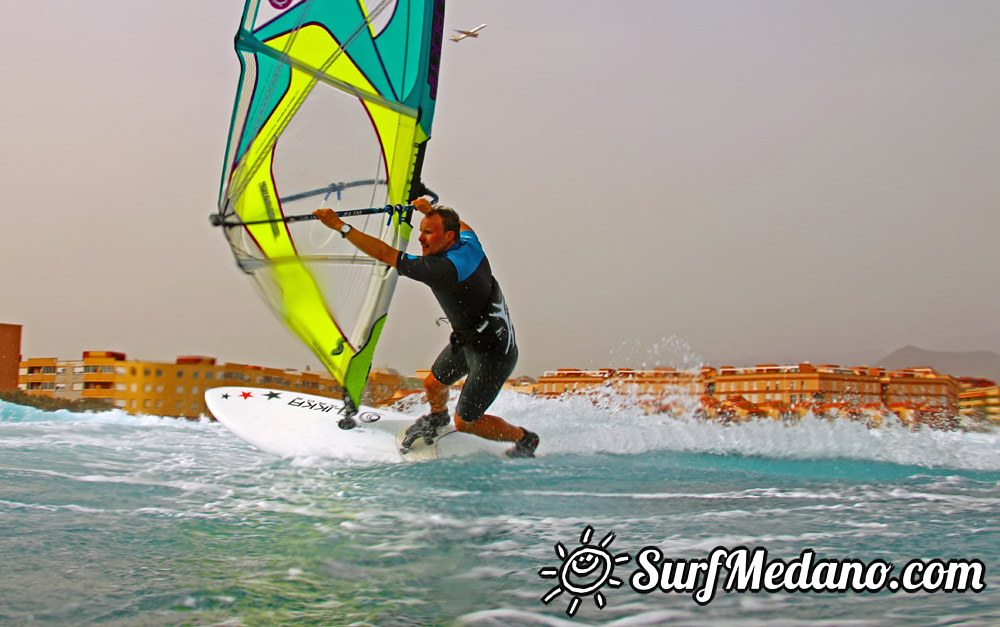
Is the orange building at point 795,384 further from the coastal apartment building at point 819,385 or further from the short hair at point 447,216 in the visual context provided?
the short hair at point 447,216

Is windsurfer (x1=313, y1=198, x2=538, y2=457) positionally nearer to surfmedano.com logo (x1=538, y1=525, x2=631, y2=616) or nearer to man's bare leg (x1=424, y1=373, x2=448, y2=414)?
man's bare leg (x1=424, y1=373, x2=448, y2=414)

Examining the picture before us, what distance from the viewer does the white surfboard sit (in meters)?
4.14

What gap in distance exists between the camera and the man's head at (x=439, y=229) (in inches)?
135

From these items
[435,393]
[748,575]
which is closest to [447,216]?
[435,393]

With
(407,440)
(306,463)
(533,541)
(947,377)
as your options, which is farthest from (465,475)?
(947,377)

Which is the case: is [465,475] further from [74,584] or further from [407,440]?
[74,584]

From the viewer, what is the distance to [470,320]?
3.59 meters

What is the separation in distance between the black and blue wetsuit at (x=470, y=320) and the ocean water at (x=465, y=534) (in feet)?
1.54

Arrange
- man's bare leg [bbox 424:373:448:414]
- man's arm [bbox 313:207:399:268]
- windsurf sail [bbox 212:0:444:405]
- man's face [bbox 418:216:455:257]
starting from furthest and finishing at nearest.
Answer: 1. man's bare leg [bbox 424:373:448:414]
2. windsurf sail [bbox 212:0:444:405]
3. man's face [bbox 418:216:455:257]
4. man's arm [bbox 313:207:399:268]

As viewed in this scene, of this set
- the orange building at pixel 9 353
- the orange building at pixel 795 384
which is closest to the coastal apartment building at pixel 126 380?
the orange building at pixel 9 353

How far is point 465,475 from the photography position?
136 inches

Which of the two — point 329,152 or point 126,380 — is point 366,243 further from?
point 126,380

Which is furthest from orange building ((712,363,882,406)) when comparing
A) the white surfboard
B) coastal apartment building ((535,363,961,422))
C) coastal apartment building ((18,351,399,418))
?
the white surfboard

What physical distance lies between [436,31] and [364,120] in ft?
2.13
